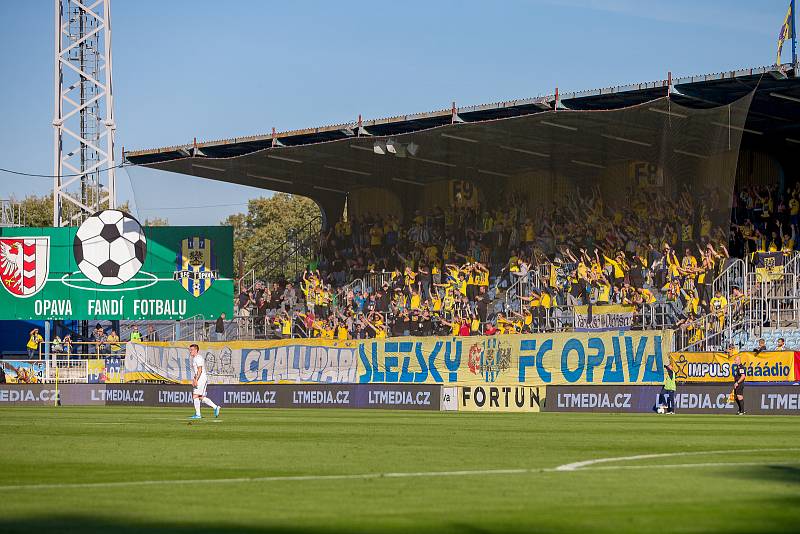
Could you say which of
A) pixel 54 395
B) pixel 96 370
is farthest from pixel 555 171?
pixel 54 395

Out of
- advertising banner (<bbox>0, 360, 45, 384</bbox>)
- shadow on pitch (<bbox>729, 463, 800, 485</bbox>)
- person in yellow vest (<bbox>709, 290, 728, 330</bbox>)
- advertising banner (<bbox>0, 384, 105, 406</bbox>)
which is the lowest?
advertising banner (<bbox>0, 384, 105, 406</bbox>)

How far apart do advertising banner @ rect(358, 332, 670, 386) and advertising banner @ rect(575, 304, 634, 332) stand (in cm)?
296

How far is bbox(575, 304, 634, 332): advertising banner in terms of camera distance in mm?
41000

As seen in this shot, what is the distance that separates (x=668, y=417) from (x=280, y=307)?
27042 mm

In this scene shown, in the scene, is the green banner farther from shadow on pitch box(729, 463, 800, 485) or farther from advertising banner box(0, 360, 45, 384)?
shadow on pitch box(729, 463, 800, 485)

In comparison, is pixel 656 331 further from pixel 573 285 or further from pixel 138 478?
pixel 138 478

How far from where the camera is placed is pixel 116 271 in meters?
51.1

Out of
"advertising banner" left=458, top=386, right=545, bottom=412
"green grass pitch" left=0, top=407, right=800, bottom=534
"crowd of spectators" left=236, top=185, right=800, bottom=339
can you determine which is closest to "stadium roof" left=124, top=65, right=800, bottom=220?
"crowd of spectators" left=236, top=185, right=800, bottom=339

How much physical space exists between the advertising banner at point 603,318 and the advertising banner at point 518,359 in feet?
9.72

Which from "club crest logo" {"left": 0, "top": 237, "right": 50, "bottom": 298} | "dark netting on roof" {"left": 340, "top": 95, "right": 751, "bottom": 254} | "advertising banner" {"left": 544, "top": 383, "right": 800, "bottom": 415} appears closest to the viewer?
"advertising banner" {"left": 544, "top": 383, "right": 800, "bottom": 415}

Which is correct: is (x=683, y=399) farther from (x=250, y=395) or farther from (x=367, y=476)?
(x=367, y=476)

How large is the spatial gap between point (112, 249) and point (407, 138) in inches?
532

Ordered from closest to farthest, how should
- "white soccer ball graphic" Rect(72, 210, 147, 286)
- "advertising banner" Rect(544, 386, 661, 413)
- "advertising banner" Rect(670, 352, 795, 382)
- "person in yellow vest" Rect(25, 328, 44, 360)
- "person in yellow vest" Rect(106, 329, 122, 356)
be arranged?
"advertising banner" Rect(670, 352, 795, 382) → "advertising banner" Rect(544, 386, 661, 413) → "person in yellow vest" Rect(106, 329, 122, 356) → "white soccer ball graphic" Rect(72, 210, 147, 286) → "person in yellow vest" Rect(25, 328, 44, 360)

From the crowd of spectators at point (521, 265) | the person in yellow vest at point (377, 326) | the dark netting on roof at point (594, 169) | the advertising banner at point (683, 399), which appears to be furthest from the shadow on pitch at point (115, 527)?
the person in yellow vest at point (377, 326)
